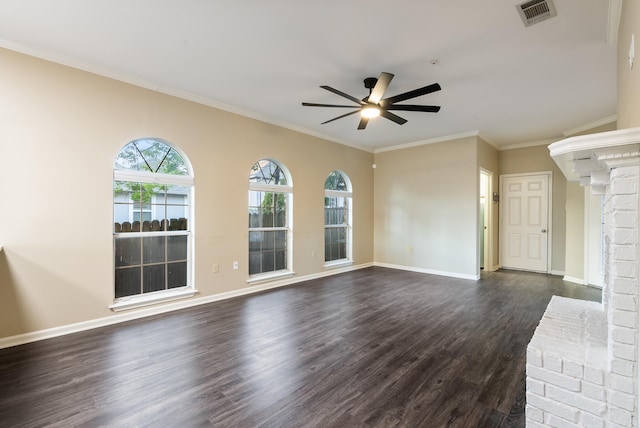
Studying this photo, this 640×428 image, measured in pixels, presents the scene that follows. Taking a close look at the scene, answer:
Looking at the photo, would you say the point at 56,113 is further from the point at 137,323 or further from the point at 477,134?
the point at 477,134

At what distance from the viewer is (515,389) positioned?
2.06 metres

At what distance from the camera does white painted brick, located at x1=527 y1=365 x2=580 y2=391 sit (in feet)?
4.64

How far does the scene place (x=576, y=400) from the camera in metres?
1.42

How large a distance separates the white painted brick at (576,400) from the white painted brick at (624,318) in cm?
41

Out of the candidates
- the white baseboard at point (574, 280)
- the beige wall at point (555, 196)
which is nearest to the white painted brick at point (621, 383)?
the white baseboard at point (574, 280)

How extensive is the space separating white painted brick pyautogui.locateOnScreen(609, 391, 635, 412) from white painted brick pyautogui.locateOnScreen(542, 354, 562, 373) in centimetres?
20

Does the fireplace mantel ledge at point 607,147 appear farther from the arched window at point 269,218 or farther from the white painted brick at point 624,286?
the arched window at point 269,218

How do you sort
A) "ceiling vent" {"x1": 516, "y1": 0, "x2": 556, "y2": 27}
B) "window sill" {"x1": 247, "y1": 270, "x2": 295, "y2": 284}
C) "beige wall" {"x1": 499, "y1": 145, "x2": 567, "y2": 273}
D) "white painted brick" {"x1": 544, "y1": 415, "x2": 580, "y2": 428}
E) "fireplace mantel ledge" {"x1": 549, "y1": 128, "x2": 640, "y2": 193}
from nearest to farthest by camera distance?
"fireplace mantel ledge" {"x1": 549, "y1": 128, "x2": 640, "y2": 193}, "white painted brick" {"x1": 544, "y1": 415, "x2": 580, "y2": 428}, "ceiling vent" {"x1": 516, "y1": 0, "x2": 556, "y2": 27}, "window sill" {"x1": 247, "y1": 270, "x2": 295, "y2": 284}, "beige wall" {"x1": 499, "y1": 145, "x2": 567, "y2": 273}

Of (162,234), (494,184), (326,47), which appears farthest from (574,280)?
(162,234)

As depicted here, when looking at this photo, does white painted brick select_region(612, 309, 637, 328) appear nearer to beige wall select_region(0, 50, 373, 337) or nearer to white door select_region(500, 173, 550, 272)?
beige wall select_region(0, 50, 373, 337)

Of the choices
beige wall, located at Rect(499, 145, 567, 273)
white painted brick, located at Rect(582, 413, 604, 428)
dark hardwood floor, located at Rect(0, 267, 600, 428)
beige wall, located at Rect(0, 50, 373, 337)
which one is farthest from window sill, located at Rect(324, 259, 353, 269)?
white painted brick, located at Rect(582, 413, 604, 428)

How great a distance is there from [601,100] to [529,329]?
130 inches

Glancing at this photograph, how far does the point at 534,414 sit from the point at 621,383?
46 centimetres

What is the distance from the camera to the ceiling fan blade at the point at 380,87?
2.68 meters
